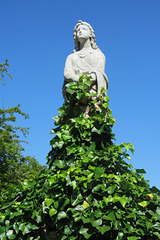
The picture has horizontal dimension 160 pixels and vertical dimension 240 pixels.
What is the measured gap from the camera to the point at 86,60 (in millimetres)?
5316

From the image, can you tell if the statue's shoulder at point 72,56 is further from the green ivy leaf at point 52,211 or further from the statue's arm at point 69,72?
the green ivy leaf at point 52,211

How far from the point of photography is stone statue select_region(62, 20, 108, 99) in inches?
196

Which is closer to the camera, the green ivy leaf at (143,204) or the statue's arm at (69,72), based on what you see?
the green ivy leaf at (143,204)

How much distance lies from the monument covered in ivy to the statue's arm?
396 mm

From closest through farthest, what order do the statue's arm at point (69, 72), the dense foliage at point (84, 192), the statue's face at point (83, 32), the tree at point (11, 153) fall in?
1. the dense foliage at point (84, 192)
2. the statue's arm at point (69, 72)
3. the statue's face at point (83, 32)
4. the tree at point (11, 153)

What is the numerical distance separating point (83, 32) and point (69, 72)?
963mm

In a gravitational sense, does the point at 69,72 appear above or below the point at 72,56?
below

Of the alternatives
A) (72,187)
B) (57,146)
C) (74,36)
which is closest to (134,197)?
(72,187)

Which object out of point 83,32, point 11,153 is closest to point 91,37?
point 83,32

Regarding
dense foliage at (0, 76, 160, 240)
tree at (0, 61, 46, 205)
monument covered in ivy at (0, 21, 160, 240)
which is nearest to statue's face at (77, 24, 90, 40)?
monument covered in ivy at (0, 21, 160, 240)

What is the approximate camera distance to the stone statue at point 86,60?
4.99m

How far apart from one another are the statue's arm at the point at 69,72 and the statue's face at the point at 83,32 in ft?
1.54

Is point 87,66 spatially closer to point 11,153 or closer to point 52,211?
point 52,211

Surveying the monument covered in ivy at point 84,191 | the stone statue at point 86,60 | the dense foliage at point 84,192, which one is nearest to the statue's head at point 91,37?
the stone statue at point 86,60
